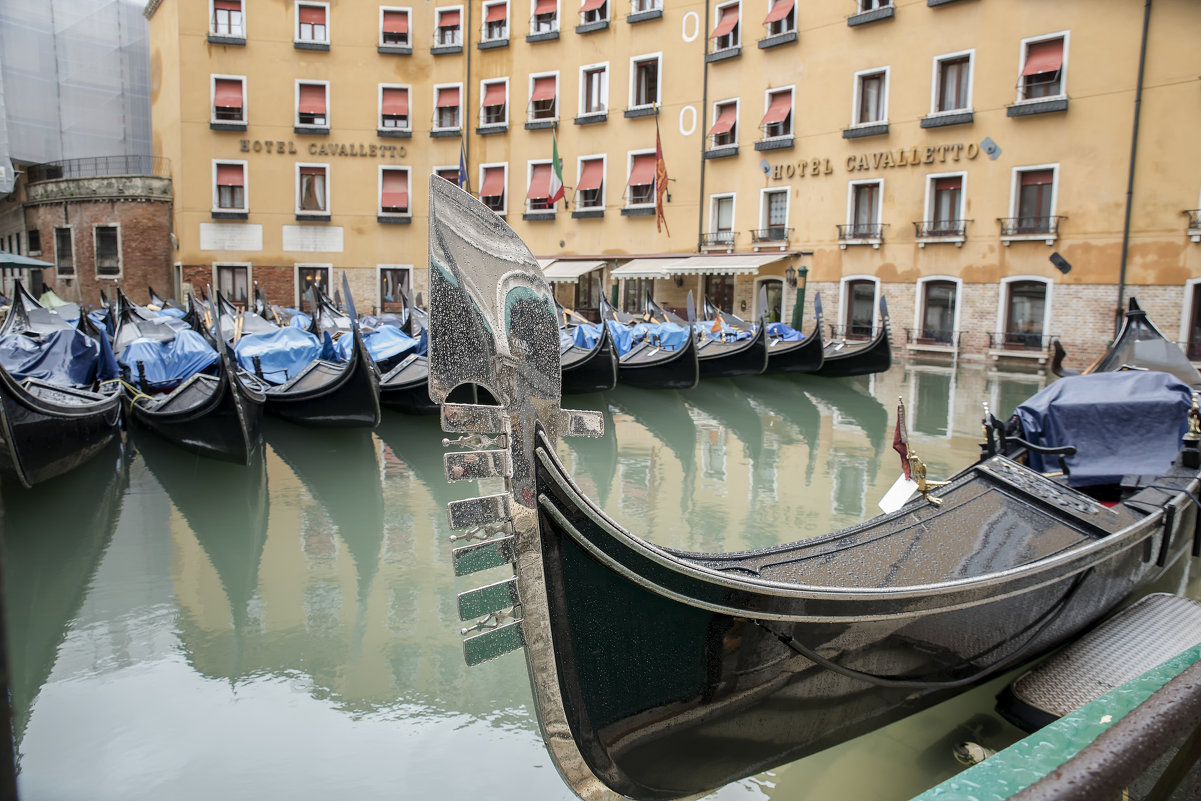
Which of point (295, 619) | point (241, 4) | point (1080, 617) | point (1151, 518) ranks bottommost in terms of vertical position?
point (295, 619)

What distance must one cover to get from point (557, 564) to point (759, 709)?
52 centimetres

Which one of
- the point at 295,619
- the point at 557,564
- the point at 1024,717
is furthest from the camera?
the point at 295,619

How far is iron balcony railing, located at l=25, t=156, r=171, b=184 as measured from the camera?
14.5 metres

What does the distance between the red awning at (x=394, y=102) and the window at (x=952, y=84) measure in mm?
7842

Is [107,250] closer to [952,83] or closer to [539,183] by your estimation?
[539,183]

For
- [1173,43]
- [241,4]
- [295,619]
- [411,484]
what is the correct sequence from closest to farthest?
[295,619], [411,484], [1173,43], [241,4]

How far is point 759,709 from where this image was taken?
150 centimetres

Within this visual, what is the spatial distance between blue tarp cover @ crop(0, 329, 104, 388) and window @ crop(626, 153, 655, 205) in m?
8.09

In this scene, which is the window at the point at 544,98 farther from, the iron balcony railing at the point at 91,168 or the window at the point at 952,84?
the iron balcony railing at the point at 91,168

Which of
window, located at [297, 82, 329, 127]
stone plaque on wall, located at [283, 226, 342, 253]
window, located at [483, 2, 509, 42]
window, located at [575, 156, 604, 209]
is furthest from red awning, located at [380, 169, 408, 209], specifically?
window, located at [575, 156, 604, 209]

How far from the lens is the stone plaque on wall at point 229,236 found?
13281mm

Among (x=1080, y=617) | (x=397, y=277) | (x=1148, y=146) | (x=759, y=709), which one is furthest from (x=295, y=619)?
(x=397, y=277)

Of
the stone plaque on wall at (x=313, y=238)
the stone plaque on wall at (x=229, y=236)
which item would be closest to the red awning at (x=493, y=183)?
the stone plaque on wall at (x=313, y=238)

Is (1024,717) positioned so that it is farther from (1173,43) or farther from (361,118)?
(361,118)
